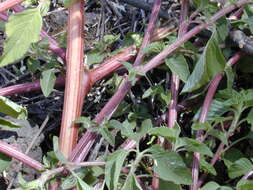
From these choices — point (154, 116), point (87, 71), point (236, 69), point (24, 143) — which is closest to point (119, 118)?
point (154, 116)

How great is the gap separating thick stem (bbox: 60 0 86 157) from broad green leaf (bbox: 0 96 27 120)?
0.13 m

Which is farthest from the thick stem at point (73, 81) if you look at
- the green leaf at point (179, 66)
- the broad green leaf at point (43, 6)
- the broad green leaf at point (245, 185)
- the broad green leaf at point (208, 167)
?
the broad green leaf at point (245, 185)

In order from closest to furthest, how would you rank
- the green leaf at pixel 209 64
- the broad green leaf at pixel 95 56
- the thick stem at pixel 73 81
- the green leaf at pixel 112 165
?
the green leaf at pixel 112 165 < the green leaf at pixel 209 64 < the thick stem at pixel 73 81 < the broad green leaf at pixel 95 56

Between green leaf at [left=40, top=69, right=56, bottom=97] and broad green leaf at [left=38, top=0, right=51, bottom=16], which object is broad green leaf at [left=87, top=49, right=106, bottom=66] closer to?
green leaf at [left=40, top=69, right=56, bottom=97]

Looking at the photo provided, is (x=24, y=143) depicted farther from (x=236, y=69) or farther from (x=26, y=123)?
(x=236, y=69)

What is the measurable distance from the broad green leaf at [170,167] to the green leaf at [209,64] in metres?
0.22

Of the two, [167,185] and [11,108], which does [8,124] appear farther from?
[167,185]

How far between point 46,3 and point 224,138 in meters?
0.61

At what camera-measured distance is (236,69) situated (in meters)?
1.45

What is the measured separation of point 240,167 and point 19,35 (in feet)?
2.27

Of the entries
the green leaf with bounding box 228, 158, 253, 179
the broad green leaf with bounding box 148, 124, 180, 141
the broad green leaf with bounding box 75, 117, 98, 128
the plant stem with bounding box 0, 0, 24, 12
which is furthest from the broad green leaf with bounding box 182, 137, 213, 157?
the plant stem with bounding box 0, 0, 24, 12

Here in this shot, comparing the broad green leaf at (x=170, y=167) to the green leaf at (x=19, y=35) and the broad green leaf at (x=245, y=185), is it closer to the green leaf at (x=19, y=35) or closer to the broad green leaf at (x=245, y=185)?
the broad green leaf at (x=245, y=185)

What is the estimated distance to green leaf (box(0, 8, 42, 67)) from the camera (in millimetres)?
1071

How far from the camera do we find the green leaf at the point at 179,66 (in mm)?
1242
